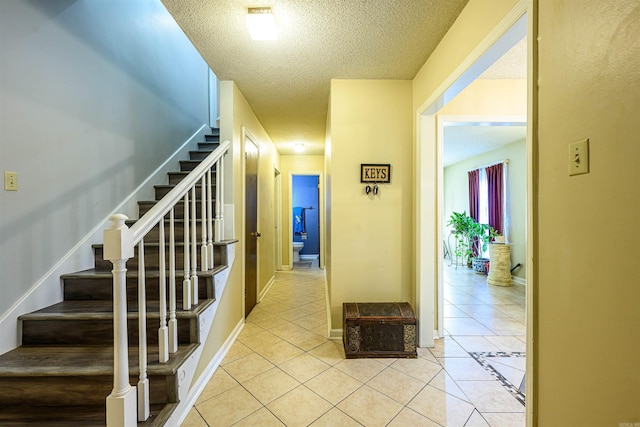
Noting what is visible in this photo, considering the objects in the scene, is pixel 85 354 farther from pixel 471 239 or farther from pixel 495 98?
pixel 471 239

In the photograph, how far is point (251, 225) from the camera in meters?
3.08

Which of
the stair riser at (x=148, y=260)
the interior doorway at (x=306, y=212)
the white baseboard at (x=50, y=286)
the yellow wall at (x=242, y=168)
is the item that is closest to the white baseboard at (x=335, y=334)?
the yellow wall at (x=242, y=168)

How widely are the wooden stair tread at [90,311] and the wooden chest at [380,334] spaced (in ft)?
3.79

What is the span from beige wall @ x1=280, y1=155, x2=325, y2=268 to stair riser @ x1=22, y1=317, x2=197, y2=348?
4.16 m

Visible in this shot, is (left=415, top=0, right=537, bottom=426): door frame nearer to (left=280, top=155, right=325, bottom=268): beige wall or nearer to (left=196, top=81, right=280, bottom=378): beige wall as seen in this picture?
(left=196, top=81, right=280, bottom=378): beige wall

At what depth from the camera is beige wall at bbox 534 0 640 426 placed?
27.6 inches

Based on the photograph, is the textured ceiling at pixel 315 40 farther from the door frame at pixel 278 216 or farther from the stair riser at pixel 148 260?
the door frame at pixel 278 216

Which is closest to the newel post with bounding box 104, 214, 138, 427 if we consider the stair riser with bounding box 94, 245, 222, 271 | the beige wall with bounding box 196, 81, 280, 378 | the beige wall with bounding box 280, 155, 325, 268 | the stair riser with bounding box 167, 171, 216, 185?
the beige wall with bounding box 196, 81, 280, 378

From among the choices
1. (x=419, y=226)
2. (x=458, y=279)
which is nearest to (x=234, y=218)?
(x=419, y=226)

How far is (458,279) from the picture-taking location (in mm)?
4789

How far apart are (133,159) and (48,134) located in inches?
29.5

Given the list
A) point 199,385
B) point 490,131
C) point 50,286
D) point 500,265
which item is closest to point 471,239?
point 500,265

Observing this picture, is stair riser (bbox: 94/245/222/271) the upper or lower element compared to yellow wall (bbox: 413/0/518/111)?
lower

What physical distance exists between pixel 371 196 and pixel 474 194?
4.34 meters
